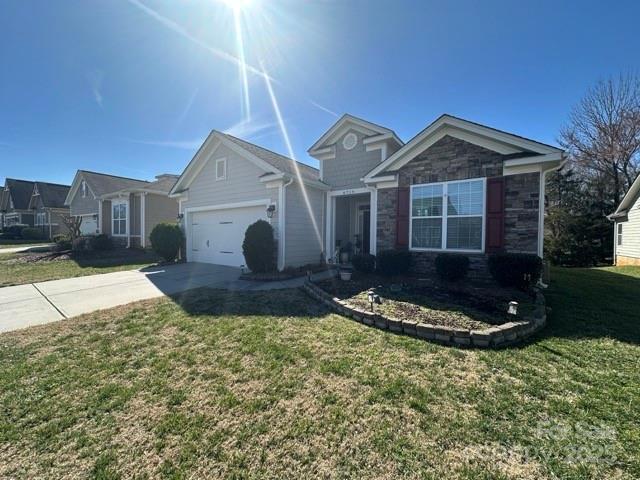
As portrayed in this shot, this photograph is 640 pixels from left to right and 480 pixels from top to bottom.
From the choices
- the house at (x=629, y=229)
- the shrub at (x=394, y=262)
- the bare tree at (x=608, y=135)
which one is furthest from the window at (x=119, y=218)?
the bare tree at (x=608, y=135)

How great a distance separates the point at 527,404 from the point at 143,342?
5.27 meters

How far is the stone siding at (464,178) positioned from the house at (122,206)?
15.6 metres

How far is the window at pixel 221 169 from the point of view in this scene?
12281mm

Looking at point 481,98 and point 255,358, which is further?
point 481,98

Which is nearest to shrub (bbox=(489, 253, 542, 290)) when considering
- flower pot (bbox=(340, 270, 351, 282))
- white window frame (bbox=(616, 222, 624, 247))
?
flower pot (bbox=(340, 270, 351, 282))

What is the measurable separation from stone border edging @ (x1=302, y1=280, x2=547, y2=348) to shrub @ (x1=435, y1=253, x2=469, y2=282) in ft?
7.99

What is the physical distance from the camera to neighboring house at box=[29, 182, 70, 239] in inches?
1238

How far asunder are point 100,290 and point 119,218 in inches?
559

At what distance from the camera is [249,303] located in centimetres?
650

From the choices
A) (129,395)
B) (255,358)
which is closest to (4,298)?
(129,395)

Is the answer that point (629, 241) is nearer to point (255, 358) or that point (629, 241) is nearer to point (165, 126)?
point (255, 358)

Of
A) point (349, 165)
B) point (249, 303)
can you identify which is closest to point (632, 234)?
point (349, 165)

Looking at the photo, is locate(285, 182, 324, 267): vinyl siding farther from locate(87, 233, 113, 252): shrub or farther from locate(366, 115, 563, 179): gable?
locate(87, 233, 113, 252): shrub

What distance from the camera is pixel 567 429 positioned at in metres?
2.49
